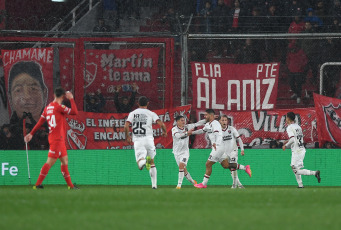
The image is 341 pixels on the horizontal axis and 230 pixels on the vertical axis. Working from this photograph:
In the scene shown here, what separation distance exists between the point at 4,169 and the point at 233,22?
9.39 metres

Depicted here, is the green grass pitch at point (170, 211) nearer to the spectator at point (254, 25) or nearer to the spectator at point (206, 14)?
the spectator at point (254, 25)

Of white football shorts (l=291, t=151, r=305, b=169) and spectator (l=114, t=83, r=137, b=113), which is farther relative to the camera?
spectator (l=114, t=83, r=137, b=113)

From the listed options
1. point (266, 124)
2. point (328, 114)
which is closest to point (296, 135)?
point (266, 124)

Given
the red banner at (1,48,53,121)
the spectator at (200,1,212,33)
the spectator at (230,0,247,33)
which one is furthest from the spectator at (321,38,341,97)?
the red banner at (1,48,53,121)

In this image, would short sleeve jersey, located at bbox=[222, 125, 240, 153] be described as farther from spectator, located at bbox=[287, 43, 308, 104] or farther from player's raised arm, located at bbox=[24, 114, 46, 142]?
player's raised arm, located at bbox=[24, 114, 46, 142]

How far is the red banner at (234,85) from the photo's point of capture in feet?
68.8

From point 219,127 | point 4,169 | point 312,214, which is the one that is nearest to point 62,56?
point 4,169

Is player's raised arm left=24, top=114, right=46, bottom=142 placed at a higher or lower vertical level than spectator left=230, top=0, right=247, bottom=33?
lower

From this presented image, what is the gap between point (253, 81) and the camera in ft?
68.9

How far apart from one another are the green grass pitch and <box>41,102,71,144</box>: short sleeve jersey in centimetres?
276

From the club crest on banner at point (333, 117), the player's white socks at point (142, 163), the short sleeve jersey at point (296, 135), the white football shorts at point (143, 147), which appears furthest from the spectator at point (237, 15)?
the player's white socks at point (142, 163)

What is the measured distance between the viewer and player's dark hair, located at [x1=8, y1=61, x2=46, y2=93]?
21.3 m

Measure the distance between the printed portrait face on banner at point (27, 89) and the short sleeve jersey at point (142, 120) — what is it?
16.8ft

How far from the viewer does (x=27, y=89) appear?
21.2 metres
